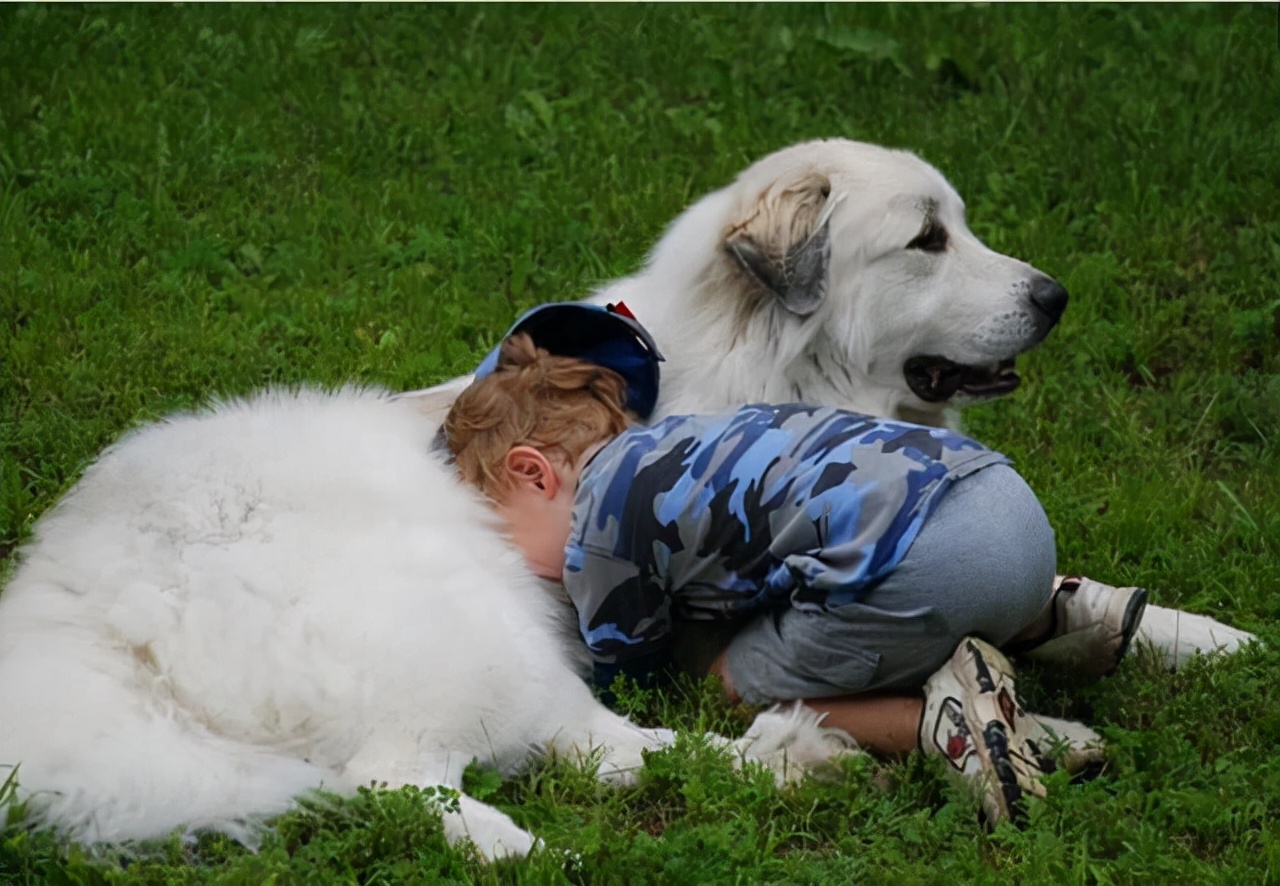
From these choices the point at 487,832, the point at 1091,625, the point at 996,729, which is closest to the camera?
the point at 487,832

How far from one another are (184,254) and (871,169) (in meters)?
3.37

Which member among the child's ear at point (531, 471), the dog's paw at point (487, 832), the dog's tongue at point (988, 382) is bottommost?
the dog's paw at point (487, 832)

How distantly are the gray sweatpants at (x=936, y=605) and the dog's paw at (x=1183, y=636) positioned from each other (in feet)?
2.24

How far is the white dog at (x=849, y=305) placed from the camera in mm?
4617

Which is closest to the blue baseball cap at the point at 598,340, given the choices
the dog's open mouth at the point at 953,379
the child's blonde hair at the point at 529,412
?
the child's blonde hair at the point at 529,412

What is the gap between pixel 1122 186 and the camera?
24.4 ft

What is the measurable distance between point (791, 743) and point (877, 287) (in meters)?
1.43

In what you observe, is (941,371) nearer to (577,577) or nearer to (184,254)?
(577,577)

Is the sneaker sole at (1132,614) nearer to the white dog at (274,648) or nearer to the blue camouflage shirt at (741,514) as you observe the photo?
the blue camouflage shirt at (741,514)

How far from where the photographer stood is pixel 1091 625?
13.6 ft

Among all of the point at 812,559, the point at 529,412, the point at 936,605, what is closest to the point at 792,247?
the point at 529,412

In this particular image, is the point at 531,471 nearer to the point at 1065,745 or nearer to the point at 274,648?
the point at 274,648

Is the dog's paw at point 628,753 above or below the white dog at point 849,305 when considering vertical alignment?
below

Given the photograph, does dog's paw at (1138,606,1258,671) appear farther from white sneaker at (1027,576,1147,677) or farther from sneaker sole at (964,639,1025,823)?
sneaker sole at (964,639,1025,823)
